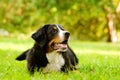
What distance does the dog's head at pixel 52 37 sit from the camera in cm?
822

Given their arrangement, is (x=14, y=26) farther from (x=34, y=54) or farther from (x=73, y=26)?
(x=34, y=54)

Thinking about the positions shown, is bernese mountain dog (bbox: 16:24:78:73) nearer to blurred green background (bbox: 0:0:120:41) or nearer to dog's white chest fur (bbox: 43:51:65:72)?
dog's white chest fur (bbox: 43:51:65:72)

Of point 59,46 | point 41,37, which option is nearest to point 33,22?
point 41,37

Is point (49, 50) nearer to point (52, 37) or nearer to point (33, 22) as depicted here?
point (52, 37)

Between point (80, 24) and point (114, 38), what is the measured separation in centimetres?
552

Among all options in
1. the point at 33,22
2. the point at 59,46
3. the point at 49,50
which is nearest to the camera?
the point at 59,46

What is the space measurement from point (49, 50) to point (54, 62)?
251mm

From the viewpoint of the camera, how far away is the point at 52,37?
27.5 feet

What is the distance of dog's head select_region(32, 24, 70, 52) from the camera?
8.22 meters

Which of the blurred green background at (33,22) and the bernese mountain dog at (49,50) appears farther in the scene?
the blurred green background at (33,22)

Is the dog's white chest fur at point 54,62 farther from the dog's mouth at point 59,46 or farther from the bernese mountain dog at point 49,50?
the dog's mouth at point 59,46

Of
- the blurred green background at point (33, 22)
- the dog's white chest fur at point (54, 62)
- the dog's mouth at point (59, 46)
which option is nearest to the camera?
the dog's mouth at point (59, 46)

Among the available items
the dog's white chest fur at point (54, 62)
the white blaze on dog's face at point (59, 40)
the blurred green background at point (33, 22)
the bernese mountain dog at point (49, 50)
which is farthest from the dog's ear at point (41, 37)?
the blurred green background at point (33, 22)

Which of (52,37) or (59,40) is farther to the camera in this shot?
(52,37)
